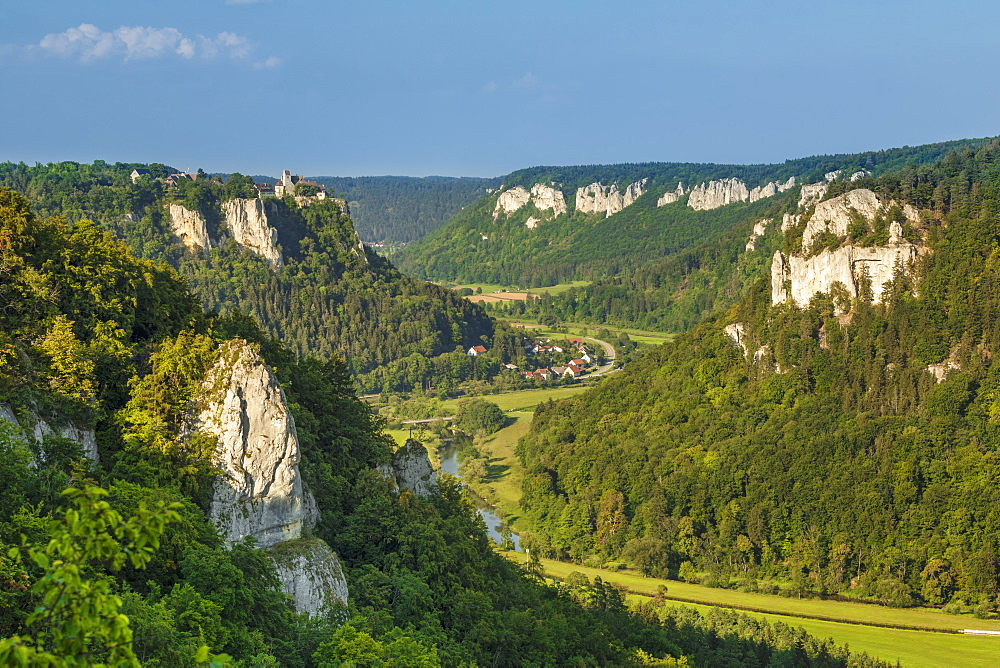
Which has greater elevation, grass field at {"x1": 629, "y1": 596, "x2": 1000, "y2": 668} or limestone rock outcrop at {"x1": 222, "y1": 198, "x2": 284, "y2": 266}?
limestone rock outcrop at {"x1": 222, "y1": 198, "x2": 284, "y2": 266}

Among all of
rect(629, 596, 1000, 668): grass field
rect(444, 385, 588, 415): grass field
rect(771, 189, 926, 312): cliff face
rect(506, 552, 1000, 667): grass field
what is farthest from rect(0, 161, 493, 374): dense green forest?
rect(629, 596, 1000, 668): grass field

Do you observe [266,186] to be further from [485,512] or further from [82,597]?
[82,597]

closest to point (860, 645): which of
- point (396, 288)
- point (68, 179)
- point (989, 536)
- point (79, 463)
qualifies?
point (989, 536)

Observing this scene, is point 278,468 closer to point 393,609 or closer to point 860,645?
point 393,609

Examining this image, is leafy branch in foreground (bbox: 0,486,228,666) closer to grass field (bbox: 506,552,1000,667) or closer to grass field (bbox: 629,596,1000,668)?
grass field (bbox: 629,596,1000,668)

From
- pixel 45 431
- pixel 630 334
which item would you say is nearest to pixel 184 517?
pixel 45 431

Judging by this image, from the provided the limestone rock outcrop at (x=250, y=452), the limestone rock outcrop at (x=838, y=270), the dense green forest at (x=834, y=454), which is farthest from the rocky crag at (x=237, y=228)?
the limestone rock outcrop at (x=250, y=452)
